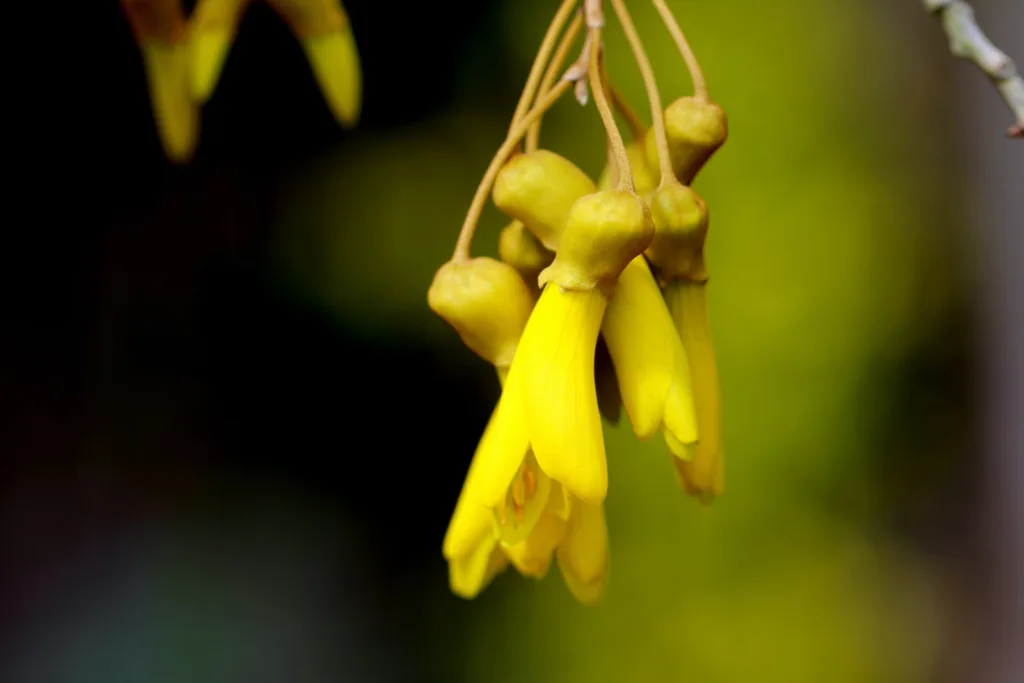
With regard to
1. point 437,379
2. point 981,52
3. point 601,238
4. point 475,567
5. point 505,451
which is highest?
point 981,52

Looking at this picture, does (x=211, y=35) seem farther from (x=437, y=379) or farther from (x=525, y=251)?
(x=437, y=379)

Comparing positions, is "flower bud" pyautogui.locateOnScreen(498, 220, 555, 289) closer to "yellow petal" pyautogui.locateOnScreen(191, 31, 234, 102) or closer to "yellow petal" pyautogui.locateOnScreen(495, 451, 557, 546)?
"yellow petal" pyautogui.locateOnScreen(495, 451, 557, 546)

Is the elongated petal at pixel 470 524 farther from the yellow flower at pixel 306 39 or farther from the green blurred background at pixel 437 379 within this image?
the green blurred background at pixel 437 379

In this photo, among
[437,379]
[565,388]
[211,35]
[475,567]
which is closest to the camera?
[565,388]

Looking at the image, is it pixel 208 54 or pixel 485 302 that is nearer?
pixel 485 302

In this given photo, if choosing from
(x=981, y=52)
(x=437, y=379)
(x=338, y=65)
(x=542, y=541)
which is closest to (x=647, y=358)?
(x=542, y=541)

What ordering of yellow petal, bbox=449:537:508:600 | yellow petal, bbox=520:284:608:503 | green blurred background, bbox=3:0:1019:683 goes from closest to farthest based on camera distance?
yellow petal, bbox=520:284:608:503
yellow petal, bbox=449:537:508:600
green blurred background, bbox=3:0:1019:683

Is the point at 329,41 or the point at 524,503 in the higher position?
the point at 329,41

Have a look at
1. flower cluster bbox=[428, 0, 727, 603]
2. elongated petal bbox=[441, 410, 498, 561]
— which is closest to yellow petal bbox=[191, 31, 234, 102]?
flower cluster bbox=[428, 0, 727, 603]
